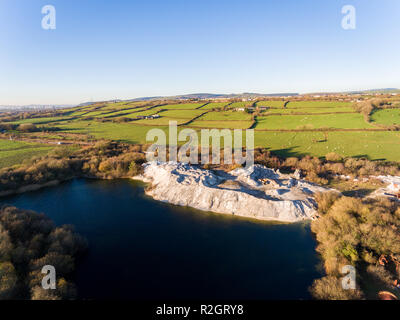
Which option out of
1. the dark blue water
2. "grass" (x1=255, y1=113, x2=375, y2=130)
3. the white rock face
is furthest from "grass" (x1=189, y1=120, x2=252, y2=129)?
the dark blue water

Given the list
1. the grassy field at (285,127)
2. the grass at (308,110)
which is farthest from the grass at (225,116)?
the grass at (308,110)

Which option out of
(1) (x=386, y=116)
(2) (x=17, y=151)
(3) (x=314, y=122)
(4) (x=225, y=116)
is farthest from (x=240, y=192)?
(1) (x=386, y=116)

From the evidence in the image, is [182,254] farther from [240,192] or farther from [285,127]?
[285,127]

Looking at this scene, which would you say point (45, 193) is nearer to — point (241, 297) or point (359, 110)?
point (241, 297)

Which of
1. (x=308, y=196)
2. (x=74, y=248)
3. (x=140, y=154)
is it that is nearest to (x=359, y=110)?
(x=308, y=196)

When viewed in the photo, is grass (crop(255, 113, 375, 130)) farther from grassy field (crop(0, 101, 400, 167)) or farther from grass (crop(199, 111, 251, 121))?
grass (crop(199, 111, 251, 121))

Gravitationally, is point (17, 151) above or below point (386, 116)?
below
